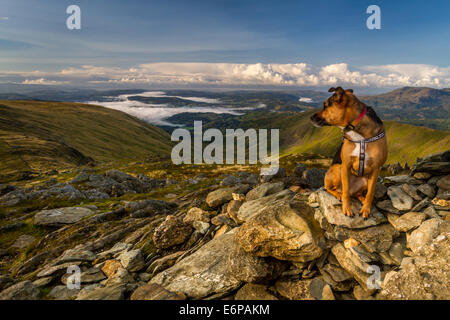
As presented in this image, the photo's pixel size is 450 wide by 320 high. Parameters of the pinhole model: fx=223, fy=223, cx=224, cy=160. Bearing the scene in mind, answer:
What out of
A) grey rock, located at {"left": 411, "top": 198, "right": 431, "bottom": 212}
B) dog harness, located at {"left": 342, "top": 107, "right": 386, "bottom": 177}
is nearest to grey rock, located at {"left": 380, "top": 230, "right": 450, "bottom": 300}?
grey rock, located at {"left": 411, "top": 198, "right": 431, "bottom": 212}

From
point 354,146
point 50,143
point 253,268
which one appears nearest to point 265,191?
point 253,268

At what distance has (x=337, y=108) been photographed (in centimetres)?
557

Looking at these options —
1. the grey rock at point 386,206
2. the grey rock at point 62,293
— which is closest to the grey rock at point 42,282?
the grey rock at point 62,293

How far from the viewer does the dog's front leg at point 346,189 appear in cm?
630

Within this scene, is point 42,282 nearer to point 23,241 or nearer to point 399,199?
point 399,199

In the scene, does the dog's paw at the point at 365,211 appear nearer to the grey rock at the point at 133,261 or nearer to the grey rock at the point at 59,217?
the grey rock at the point at 133,261

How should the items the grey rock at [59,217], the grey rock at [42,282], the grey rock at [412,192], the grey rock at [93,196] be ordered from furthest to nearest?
1. the grey rock at [93,196]
2. the grey rock at [59,217]
3. the grey rock at [42,282]
4. the grey rock at [412,192]

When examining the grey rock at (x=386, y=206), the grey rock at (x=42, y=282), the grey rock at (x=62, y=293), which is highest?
the grey rock at (x=386, y=206)

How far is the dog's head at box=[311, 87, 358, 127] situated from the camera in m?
5.44

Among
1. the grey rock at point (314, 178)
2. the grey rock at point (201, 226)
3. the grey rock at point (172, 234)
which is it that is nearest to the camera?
the grey rock at point (172, 234)
